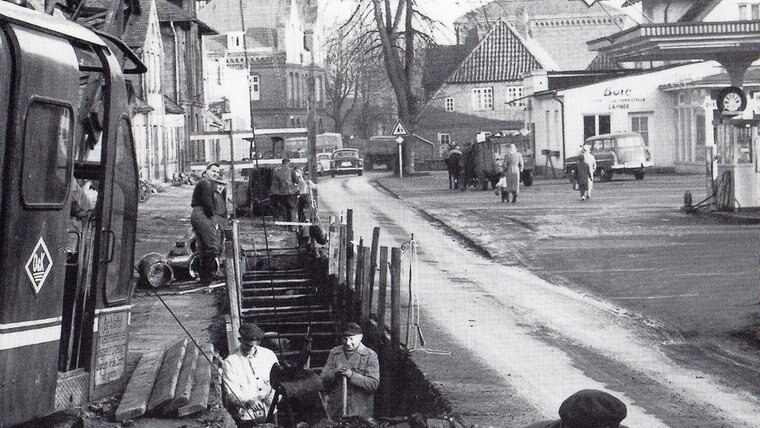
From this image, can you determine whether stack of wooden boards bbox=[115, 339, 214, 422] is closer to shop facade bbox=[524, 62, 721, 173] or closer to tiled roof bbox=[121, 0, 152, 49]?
tiled roof bbox=[121, 0, 152, 49]

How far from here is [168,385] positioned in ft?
38.7

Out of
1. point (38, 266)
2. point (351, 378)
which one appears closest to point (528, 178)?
point (351, 378)

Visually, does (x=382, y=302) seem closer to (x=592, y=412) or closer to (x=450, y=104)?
(x=592, y=412)

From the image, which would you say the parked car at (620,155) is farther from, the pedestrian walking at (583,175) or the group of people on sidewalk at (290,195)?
the group of people on sidewalk at (290,195)

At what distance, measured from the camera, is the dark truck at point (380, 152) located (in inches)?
3506

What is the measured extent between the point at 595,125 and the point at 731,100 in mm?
28825

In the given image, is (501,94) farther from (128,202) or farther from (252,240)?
(128,202)

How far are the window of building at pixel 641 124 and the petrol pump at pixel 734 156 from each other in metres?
27.1

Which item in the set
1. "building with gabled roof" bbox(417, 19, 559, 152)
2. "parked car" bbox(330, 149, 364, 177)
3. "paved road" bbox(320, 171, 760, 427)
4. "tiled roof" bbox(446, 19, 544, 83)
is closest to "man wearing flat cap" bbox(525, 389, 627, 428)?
"paved road" bbox(320, 171, 760, 427)

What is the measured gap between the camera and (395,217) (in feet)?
124

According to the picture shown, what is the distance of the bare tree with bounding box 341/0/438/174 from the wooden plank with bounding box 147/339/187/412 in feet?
170

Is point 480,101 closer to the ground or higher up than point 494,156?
higher up

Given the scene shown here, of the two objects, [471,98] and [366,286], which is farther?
[471,98]

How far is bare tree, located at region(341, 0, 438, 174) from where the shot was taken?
215ft
